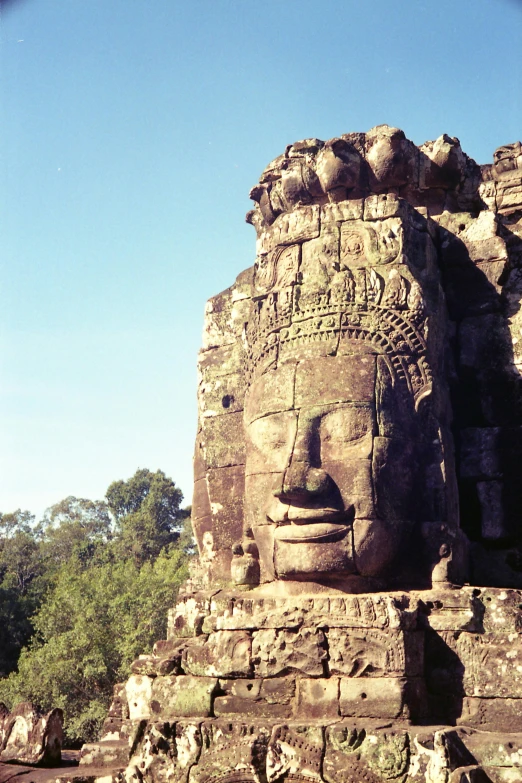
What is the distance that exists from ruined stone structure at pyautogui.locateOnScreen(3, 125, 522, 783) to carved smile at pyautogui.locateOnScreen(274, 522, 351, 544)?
0.06ft

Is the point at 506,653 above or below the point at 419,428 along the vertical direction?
below

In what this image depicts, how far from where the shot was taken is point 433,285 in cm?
834

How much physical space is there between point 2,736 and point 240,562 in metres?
2.67

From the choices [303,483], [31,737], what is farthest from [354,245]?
[31,737]

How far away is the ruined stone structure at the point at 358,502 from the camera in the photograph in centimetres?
657

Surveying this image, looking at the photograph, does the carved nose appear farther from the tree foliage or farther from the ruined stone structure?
the tree foliage

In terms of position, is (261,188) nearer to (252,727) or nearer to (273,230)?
(273,230)

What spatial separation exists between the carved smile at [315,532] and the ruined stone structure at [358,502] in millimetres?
17

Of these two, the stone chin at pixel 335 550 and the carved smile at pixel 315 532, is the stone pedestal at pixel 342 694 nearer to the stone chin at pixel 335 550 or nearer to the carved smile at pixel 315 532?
the stone chin at pixel 335 550

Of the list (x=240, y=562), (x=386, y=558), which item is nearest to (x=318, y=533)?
(x=386, y=558)

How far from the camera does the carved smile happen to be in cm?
726

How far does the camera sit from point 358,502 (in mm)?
7336

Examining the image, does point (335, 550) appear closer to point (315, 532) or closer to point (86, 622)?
point (315, 532)

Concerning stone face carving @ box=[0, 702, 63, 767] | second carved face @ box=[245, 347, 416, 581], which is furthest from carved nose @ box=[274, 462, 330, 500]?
stone face carving @ box=[0, 702, 63, 767]
